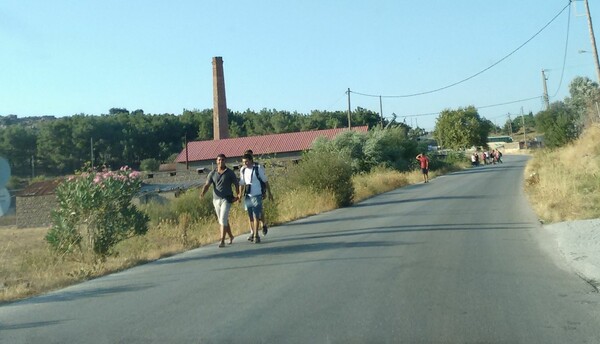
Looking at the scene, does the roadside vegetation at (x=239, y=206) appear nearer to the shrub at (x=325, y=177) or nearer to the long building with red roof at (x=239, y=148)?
the shrub at (x=325, y=177)

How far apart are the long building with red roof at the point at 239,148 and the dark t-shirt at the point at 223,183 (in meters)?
56.9

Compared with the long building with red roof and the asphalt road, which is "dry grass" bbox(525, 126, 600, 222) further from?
the long building with red roof

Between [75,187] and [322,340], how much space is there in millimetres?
7724

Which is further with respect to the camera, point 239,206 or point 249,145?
point 249,145

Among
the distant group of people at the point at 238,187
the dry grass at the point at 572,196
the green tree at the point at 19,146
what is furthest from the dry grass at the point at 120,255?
the green tree at the point at 19,146

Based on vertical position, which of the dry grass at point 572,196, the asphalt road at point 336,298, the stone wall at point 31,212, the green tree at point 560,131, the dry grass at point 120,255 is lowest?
the stone wall at point 31,212

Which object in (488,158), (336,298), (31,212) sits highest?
(488,158)

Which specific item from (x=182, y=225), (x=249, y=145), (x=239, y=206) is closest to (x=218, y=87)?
(x=249, y=145)

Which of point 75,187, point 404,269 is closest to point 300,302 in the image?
point 404,269

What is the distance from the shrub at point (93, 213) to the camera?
11.9 meters

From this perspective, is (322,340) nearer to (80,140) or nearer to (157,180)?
(157,180)

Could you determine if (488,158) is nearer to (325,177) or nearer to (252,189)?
(325,177)

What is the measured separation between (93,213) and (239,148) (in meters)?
59.0

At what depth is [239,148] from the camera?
71.0 meters
